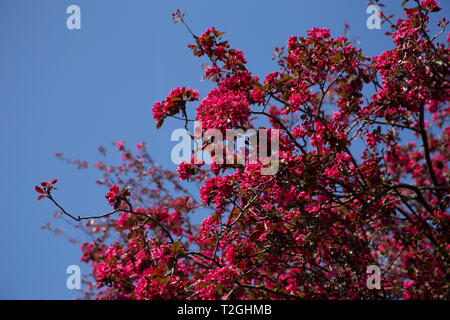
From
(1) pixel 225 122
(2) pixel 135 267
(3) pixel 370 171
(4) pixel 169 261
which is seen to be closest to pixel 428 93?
(3) pixel 370 171

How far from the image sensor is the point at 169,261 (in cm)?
332

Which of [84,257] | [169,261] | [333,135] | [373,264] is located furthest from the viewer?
[84,257]

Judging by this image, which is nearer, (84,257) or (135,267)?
(135,267)

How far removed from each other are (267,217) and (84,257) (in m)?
4.89

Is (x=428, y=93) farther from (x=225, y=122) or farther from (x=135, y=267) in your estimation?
(x=135, y=267)

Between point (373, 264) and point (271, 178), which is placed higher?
point (271, 178)

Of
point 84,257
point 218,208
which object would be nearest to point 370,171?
point 218,208

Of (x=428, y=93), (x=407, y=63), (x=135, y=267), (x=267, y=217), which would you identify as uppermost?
(x=407, y=63)

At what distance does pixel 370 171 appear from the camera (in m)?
4.12

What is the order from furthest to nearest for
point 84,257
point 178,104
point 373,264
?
point 84,257
point 373,264
point 178,104

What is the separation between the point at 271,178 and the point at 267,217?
51 centimetres
